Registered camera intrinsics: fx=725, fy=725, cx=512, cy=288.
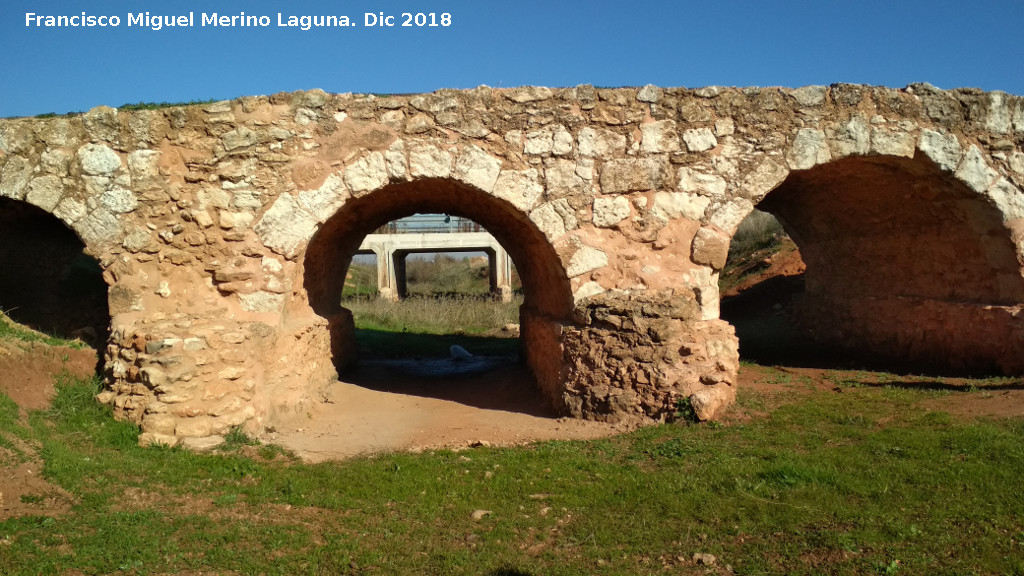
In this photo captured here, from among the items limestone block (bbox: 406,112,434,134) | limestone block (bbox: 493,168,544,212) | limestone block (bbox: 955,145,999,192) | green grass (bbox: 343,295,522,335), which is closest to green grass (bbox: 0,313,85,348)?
limestone block (bbox: 406,112,434,134)

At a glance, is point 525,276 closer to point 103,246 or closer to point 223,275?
point 223,275

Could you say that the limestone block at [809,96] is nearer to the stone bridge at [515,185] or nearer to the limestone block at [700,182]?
the stone bridge at [515,185]

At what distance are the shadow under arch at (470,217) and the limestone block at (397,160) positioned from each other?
0.16m

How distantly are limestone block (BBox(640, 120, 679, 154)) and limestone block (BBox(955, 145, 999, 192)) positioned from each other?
7.83 ft

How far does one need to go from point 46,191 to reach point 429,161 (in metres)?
3.13

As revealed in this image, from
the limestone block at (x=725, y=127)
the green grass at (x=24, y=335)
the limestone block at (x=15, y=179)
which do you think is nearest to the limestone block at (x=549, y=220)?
the limestone block at (x=725, y=127)

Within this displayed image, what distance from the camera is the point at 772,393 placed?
6793mm

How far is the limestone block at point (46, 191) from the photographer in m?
5.91

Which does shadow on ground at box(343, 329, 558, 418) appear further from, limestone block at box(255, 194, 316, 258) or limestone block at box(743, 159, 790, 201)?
limestone block at box(743, 159, 790, 201)

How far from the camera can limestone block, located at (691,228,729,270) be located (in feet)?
20.1

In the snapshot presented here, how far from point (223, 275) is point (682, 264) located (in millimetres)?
3815

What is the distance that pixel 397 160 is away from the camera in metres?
6.03

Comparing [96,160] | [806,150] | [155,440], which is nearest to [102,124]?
[96,160]

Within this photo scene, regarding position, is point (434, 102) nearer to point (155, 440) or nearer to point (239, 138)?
point (239, 138)
